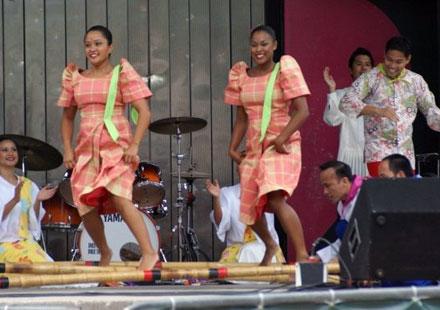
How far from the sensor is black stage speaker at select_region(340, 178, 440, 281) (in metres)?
4.59

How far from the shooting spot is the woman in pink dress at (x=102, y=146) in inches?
275

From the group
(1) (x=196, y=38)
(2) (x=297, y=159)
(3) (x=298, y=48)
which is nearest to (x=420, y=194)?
(2) (x=297, y=159)

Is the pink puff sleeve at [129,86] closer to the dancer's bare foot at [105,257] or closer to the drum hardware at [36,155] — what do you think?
the dancer's bare foot at [105,257]

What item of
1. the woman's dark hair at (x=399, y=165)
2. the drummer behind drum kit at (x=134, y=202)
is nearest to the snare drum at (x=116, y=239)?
the drummer behind drum kit at (x=134, y=202)

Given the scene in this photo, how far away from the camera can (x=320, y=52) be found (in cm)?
1017

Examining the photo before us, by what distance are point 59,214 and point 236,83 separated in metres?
3.07

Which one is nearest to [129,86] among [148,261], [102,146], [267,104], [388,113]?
[102,146]

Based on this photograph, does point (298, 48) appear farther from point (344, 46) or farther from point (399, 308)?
point (399, 308)

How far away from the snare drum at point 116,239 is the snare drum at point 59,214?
236 millimetres

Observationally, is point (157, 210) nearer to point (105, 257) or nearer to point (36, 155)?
point (36, 155)

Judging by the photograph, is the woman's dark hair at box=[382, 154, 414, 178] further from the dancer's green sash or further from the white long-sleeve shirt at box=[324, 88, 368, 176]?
the white long-sleeve shirt at box=[324, 88, 368, 176]

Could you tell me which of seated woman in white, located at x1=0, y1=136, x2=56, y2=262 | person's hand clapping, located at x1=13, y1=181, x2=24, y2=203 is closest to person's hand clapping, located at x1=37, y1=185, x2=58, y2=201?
seated woman in white, located at x1=0, y1=136, x2=56, y2=262

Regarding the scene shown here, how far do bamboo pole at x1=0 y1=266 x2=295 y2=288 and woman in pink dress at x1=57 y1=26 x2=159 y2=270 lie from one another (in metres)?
0.81

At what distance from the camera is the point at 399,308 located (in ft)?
13.8
